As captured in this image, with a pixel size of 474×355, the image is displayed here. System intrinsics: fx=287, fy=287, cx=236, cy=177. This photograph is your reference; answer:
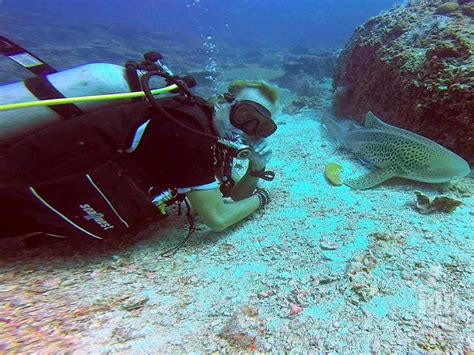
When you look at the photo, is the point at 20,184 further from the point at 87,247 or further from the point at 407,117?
the point at 407,117

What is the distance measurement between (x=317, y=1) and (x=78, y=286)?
11301 centimetres

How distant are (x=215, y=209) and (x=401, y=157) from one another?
8.86 ft

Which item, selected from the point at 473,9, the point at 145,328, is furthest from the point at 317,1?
the point at 145,328

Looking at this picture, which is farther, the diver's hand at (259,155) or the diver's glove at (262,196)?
the diver's glove at (262,196)

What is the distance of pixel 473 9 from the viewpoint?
5.02 m

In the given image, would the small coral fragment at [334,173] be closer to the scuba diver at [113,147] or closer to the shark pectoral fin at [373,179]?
the shark pectoral fin at [373,179]

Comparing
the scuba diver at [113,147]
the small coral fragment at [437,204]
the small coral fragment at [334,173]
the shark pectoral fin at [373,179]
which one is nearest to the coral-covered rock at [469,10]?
the shark pectoral fin at [373,179]

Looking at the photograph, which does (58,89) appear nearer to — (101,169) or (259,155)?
(101,169)

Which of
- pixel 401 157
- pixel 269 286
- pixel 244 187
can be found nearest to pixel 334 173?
pixel 401 157

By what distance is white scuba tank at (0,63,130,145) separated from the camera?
2.16m

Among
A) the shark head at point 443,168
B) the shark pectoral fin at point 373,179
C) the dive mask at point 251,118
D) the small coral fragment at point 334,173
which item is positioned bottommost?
the small coral fragment at point 334,173

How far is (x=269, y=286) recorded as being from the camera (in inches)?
90.4

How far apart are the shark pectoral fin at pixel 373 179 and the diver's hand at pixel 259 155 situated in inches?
57.2

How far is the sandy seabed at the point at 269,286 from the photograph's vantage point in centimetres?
171
